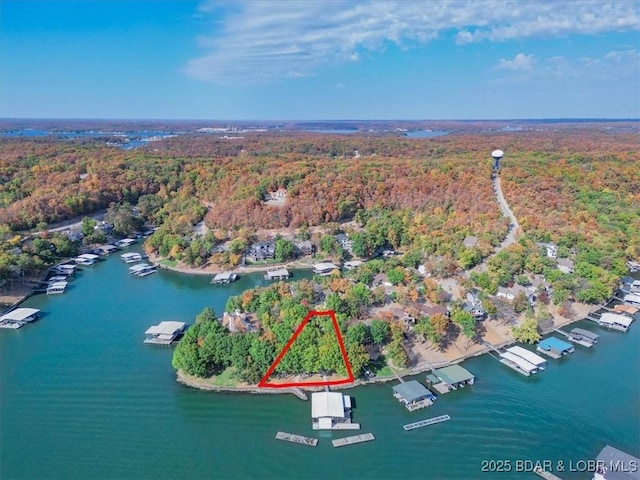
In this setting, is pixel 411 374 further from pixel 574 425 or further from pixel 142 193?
pixel 142 193

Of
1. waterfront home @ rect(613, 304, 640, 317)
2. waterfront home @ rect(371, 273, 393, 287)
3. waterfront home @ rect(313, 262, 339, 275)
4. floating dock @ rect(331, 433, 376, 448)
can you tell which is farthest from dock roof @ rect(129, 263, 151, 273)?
waterfront home @ rect(613, 304, 640, 317)

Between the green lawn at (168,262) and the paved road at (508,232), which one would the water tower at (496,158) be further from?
the green lawn at (168,262)

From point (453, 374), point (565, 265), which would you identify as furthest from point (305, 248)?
point (453, 374)

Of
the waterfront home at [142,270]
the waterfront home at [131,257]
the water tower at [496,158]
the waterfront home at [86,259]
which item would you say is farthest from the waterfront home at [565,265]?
the waterfront home at [86,259]

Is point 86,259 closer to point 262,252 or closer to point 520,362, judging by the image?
point 262,252

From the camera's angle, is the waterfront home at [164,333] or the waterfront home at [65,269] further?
the waterfront home at [65,269]
